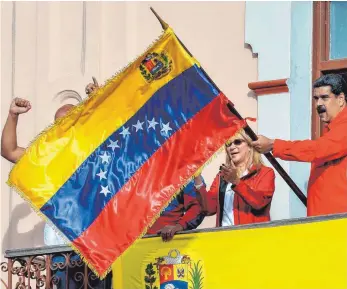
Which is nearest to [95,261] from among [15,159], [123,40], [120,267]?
[120,267]

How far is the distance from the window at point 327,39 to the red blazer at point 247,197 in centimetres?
93

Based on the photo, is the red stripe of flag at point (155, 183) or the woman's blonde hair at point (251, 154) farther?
the woman's blonde hair at point (251, 154)

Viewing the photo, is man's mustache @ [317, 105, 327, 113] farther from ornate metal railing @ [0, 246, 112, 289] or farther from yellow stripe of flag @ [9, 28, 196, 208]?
ornate metal railing @ [0, 246, 112, 289]

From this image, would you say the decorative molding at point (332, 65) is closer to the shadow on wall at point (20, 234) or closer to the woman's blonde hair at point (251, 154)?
the woman's blonde hair at point (251, 154)

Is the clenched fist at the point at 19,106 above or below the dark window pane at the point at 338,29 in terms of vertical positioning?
below

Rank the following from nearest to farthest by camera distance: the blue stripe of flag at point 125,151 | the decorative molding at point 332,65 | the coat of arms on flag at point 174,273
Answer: the coat of arms on flag at point 174,273 → the blue stripe of flag at point 125,151 → the decorative molding at point 332,65

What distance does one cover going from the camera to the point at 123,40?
13414 millimetres

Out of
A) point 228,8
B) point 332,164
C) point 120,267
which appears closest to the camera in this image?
point 332,164

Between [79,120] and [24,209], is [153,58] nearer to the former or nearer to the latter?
[79,120]

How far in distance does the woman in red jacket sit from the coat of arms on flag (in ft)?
1.36

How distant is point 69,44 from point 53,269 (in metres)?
2.27

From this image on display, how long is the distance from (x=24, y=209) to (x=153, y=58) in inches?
93.1

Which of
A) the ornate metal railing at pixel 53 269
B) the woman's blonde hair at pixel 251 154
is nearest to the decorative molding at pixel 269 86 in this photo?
the woman's blonde hair at pixel 251 154

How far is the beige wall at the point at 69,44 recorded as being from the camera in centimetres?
1311
